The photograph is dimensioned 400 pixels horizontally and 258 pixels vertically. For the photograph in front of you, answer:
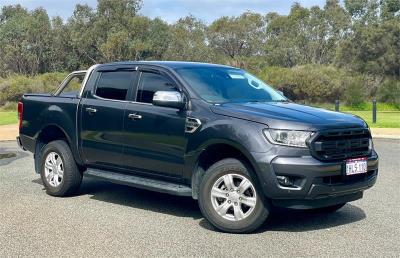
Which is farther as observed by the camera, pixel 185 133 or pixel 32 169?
pixel 32 169

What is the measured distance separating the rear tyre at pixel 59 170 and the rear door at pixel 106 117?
329 mm

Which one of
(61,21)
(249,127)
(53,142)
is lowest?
(53,142)

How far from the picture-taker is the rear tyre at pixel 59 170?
27.0 feet

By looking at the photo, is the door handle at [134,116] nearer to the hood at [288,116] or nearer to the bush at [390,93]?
the hood at [288,116]

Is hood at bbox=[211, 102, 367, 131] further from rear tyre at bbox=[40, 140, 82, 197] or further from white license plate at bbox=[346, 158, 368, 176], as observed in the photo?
rear tyre at bbox=[40, 140, 82, 197]

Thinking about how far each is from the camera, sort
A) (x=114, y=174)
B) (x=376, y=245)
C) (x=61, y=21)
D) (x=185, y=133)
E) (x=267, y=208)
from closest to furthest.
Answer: (x=376, y=245) < (x=267, y=208) < (x=185, y=133) < (x=114, y=174) < (x=61, y=21)

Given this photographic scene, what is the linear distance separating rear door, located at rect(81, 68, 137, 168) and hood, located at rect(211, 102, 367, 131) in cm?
145

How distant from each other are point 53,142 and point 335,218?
12.8 feet

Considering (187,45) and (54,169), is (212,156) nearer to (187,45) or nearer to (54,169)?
(54,169)

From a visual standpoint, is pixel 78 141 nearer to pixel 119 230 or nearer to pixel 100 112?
pixel 100 112

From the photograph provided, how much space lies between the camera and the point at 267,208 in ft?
20.5

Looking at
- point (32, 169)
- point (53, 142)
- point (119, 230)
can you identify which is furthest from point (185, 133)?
point (32, 169)

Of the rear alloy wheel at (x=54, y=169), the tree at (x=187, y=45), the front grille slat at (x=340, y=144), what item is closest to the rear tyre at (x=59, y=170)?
the rear alloy wheel at (x=54, y=169)

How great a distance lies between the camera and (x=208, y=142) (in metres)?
6.54
